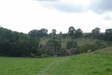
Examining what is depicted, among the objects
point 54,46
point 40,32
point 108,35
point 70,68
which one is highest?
point 40,32

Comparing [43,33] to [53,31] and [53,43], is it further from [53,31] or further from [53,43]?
[53,43]

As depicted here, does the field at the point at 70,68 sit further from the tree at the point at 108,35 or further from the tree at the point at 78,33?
the tree at the point at 78,33

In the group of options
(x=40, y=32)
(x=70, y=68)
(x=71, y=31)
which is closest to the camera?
(x=70, y=68)

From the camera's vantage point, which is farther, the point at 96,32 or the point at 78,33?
the point at 96,32

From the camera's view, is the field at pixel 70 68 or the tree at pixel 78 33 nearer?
the field at pixel 70 68

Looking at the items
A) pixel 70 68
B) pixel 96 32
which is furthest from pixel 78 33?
pixel 70 68

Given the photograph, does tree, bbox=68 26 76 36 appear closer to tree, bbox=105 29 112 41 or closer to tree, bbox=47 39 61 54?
tree, bbox=105 29 112 41

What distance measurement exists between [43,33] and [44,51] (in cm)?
5130

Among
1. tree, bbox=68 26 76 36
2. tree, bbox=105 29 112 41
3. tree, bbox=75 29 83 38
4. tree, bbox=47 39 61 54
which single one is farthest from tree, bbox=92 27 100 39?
tree, bbox=47 39 61 54

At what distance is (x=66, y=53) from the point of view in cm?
5647

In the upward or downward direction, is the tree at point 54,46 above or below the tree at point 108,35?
below

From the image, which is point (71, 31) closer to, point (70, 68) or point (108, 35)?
point (108, 35)

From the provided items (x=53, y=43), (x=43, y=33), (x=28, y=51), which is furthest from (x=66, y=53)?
(x=43, y=33)

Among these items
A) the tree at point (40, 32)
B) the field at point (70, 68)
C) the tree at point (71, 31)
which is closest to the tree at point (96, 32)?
the tree at point (71, 31)
